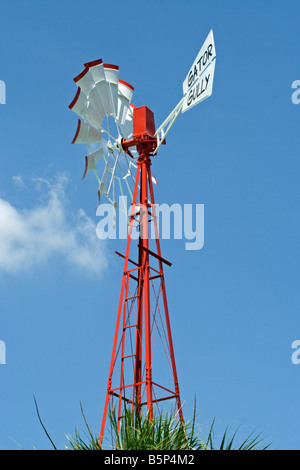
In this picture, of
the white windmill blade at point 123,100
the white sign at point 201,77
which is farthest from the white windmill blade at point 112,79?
the white sign at point 201,77

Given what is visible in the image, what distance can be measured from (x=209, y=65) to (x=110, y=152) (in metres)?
4.49

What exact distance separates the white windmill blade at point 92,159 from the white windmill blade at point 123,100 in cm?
160

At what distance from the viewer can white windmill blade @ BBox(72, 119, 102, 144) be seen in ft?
55.5

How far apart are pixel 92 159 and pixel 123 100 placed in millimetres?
2762

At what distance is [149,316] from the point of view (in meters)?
16.3

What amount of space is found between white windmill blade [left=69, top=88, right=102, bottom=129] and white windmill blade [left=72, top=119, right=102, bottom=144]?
1.33 ft

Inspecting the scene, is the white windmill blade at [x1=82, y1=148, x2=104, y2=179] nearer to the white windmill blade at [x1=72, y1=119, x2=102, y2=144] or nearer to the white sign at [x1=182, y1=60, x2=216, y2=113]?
the white windmill blade at [x1=72, y1=119, x2=102, y2=144]

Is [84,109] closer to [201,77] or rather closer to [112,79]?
[112,79]

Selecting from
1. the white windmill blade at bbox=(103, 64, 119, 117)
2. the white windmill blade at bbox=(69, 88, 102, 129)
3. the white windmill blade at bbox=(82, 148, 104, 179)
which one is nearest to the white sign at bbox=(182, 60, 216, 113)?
the white windmill blade at bbox=(103, 64, 119, 117)

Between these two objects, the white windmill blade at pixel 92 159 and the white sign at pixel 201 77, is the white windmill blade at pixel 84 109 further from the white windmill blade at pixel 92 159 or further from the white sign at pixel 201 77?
the white sign at pixel 201 77

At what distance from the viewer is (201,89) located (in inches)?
624

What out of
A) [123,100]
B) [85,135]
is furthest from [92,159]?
[123,100]
